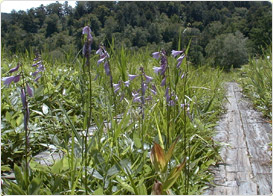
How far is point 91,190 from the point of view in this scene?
1375mm

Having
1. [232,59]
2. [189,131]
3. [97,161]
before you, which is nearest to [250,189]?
[189,131]

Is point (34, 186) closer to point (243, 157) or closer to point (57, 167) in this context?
point (57, 167)

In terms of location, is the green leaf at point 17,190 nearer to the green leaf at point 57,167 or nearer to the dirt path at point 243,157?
the green leaf at point 57,167

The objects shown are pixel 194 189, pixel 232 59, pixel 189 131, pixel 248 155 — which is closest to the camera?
pixel 194 189

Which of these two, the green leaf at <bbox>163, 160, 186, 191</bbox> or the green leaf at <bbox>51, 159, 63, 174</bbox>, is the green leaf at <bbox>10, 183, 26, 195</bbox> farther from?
the green leaf at <bbox>163, 160, 186, 191</bbox>

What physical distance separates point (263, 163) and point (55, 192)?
4.35 feet

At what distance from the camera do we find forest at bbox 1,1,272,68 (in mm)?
3739

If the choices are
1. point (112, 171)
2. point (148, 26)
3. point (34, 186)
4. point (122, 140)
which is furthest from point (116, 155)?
point (148, 26)

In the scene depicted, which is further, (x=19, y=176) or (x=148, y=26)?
(x=148, y=26)

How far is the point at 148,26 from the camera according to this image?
12.5 metres

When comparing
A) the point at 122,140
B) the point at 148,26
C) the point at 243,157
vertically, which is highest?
the point at 148,26

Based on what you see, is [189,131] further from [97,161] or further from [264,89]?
[264,89]

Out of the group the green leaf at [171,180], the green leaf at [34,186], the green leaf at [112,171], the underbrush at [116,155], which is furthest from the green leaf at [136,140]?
the green leaf at [34,186]

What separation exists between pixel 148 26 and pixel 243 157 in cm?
1112
